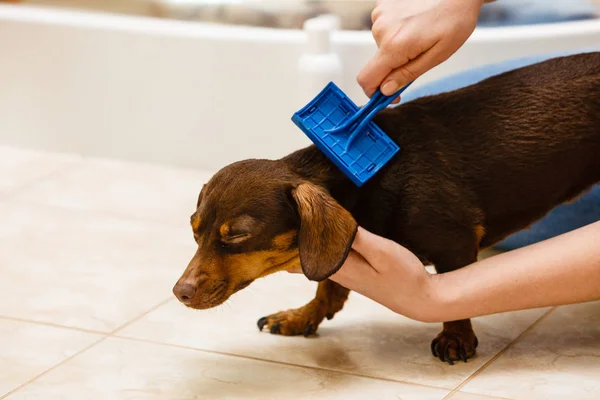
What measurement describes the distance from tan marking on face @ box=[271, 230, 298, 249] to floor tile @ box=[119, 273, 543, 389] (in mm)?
224

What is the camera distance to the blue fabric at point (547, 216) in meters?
1.90

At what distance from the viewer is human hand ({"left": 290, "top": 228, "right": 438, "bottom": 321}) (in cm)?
138

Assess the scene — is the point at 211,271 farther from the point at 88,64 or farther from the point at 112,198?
the point at 88,64

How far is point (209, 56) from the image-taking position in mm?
2537

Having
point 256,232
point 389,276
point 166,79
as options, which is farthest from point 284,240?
point 166,79

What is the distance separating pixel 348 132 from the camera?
4.86 feet

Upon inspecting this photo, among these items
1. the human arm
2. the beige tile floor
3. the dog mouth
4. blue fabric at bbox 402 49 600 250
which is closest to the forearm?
the human arm

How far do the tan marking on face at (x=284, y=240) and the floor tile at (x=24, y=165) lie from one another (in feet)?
4.10

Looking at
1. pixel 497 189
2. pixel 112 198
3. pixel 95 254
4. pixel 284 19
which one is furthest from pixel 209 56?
pixel 497 189

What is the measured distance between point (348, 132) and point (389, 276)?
0.75ft

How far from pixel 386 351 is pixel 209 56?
Answer: 121 centimetres

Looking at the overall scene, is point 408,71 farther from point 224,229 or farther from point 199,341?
point 199,341

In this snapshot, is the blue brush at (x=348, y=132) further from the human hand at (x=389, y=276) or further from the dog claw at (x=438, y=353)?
the dog claw at (x=438, y=353)

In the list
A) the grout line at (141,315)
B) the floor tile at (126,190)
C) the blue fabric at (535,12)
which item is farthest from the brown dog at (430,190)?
the blue fabric at (535,12)
